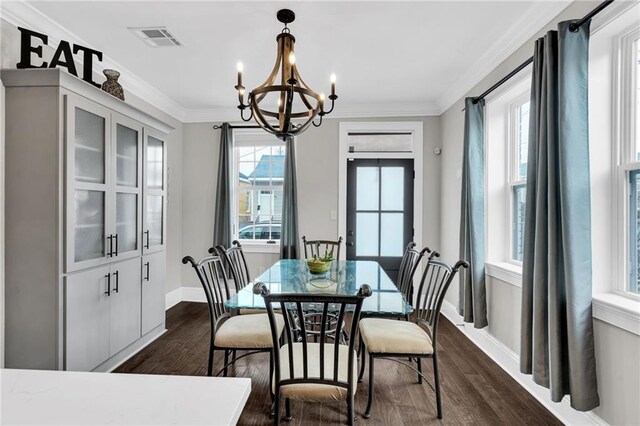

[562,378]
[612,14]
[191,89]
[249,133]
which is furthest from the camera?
[249,133]

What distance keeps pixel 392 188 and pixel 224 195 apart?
7.36ft

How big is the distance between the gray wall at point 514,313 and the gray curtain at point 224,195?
2806 millimetres

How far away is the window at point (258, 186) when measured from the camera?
4.81 meters

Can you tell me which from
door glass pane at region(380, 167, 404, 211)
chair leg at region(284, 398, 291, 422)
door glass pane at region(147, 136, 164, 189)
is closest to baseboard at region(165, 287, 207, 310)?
door glass pane at region(147, 136, 164, 189)

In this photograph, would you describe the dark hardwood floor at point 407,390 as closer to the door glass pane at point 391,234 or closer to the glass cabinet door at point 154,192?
the glass cabinet door at point 154,192

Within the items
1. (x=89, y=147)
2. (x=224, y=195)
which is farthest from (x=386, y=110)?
(x=89, y=147)

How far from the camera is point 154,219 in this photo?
3363mm

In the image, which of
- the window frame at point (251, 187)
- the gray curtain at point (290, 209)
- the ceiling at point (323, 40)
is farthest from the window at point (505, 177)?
the window frame at point (251, 187)

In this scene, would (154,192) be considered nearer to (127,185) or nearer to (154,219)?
(154,219)

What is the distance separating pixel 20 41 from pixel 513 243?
13.7 feet

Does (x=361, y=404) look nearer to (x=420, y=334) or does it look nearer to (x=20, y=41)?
(x=420, y=334)

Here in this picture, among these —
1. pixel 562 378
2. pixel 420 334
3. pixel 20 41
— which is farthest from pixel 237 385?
pixel 20 41

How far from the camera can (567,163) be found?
1.88 m

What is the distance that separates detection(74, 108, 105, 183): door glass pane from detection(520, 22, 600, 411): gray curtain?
3.02 m
